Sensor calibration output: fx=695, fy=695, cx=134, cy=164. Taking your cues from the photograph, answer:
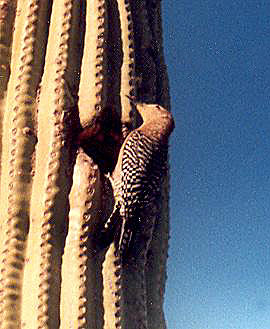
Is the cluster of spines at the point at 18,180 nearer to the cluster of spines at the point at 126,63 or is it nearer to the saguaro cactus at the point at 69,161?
the saguaro cactus at the point at 69,161

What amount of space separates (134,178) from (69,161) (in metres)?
0.26

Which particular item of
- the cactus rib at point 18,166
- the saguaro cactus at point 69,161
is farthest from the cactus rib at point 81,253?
the cactus rib at point 18,166

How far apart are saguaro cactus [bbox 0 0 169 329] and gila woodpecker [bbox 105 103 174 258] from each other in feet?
0.20

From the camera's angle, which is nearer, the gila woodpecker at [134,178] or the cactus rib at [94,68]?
the gila woodpecker at [134,178]

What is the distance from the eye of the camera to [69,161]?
8.64 feet

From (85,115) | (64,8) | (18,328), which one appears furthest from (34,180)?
(64,8)

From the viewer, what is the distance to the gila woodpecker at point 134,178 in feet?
8.36

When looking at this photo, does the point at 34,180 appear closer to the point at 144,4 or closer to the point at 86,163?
the point at 86,163

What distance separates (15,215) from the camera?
2529 millimetres

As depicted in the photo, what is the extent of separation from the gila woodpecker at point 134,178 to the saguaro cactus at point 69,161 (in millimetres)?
61

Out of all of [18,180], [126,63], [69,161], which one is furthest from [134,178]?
[126,63]

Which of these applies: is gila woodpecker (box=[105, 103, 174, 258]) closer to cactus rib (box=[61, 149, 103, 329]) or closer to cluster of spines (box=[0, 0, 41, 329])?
cactus rib (box=[61, 149, 103, 329])

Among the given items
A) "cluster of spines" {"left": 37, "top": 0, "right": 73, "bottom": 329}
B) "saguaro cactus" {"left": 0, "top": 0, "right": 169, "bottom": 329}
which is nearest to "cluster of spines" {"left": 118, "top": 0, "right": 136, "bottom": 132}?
"saguaro cactus" {"left": 0, "top": 0, "right": 169, "bottom": 329}

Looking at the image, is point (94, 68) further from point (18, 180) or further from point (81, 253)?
point (81, 253)
